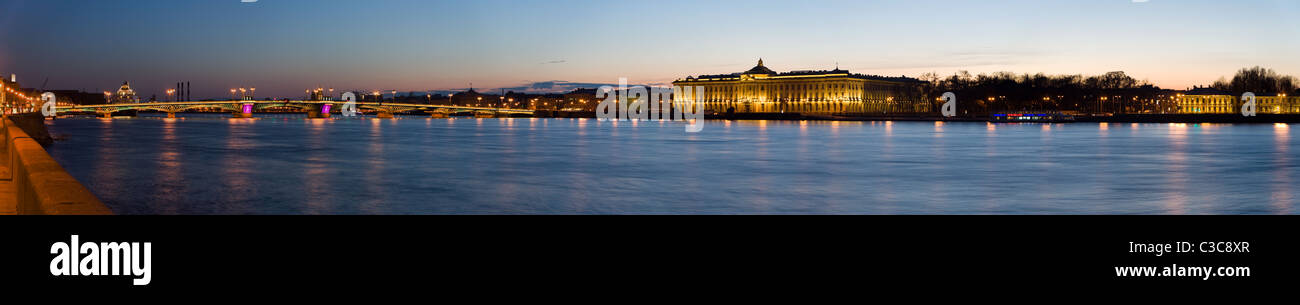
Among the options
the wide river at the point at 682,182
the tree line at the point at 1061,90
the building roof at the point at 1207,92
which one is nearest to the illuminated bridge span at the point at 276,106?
the tree line at the point at 1061,90

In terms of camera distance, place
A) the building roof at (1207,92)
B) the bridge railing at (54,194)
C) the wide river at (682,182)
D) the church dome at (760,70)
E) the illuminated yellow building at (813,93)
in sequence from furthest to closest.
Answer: the church dome at (760,70), the building roof at (1207,92), the illuminated yellow building at (813,93), the wide river at (682,182), the bridge railing at (54,194)

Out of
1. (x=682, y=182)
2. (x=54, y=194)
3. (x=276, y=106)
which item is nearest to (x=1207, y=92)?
(x=276, y=106)

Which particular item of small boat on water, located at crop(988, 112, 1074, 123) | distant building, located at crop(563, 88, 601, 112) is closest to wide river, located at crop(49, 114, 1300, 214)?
small boat on water, located at crop(988, 112, 1074, 123)

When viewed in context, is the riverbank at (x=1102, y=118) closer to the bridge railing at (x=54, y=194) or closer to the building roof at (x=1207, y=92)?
the building roof at (x=1207, y=92)

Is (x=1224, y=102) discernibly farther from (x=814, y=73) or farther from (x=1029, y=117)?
(x=814, y=73)

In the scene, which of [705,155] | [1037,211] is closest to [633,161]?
[705,155]

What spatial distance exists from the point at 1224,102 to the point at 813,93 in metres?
56.0

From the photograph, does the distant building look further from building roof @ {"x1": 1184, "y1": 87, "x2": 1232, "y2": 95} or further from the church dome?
building roof @ {"x1": 1184, "y1": 87, "x2": 1232, "y2": 95}

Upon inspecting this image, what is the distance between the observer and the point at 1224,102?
14562 centimetres

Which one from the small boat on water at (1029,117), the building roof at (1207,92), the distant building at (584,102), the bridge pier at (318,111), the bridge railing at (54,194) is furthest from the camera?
the distant building at (584,102)

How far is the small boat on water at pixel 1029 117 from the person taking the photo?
113875 mm

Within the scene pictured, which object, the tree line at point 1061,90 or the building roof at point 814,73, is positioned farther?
the building roof at point 814,73

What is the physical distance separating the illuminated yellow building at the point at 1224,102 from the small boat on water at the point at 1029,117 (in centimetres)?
2637
